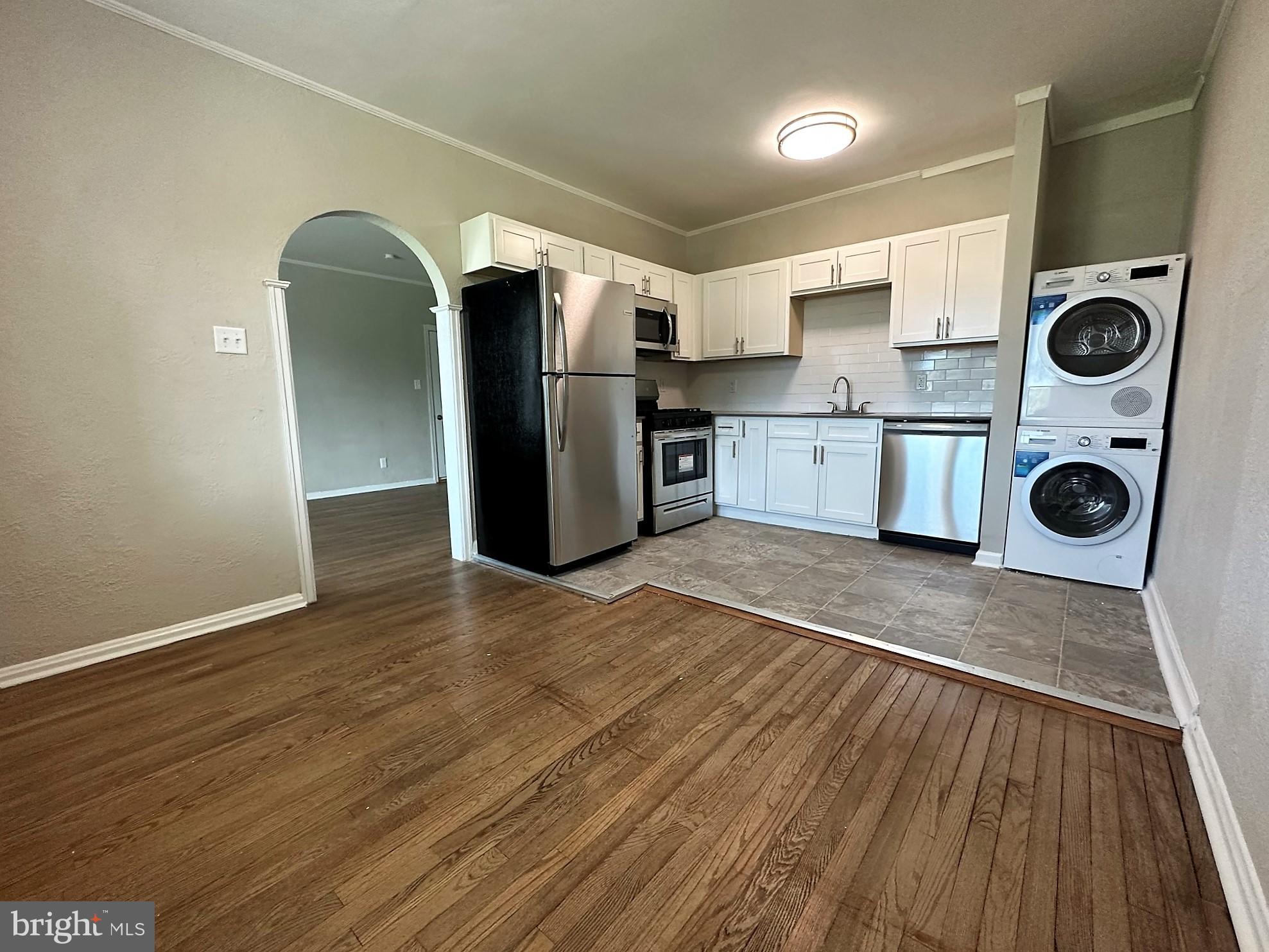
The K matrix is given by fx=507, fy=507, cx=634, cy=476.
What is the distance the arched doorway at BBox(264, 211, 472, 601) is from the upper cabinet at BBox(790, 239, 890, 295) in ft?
8.92

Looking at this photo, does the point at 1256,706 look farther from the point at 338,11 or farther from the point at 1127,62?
the point at 338,11

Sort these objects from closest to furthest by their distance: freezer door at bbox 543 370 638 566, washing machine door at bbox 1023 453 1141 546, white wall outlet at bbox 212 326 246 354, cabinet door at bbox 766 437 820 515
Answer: white wall outlet at bbox 212 326 246 354 → washing machine door at bbox 1023 453 1141 546 → freezer door at bbox 543 370 638 566 → cabinet door at bbox 766 437 820 515

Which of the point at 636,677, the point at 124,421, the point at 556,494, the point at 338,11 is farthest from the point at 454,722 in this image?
the point at 338,11

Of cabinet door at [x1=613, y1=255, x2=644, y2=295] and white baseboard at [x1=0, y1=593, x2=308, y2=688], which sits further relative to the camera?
cabinet door at [x1=613, y1=255, x2=644, y2=295]

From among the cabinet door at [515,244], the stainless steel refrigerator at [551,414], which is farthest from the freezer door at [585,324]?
the cabinet door at [515,244]

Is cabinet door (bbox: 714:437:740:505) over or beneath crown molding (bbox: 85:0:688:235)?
beneath

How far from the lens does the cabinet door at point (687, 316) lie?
15.2ft

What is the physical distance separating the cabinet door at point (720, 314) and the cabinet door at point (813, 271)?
0.52 meters

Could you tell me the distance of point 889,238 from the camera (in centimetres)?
374

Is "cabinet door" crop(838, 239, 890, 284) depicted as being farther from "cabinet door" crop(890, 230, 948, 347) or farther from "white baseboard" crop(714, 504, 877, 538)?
"white baseboard" crop(714, 504, 877, 538)

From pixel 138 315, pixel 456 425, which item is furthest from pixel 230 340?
pixel 456 425

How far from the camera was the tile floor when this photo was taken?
2.01 metres

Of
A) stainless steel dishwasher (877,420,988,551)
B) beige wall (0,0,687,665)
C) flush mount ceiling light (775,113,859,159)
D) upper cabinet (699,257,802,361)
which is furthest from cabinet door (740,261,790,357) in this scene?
beige wall (0,0,687,665)
